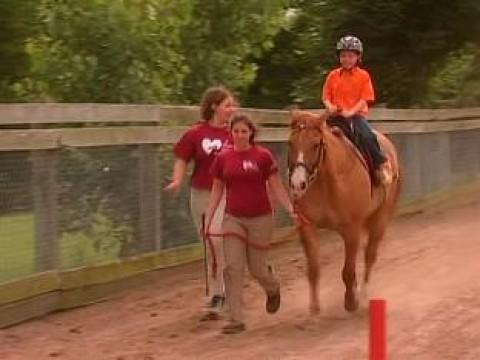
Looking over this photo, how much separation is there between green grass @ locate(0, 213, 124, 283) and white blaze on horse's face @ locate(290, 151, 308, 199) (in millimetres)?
2462

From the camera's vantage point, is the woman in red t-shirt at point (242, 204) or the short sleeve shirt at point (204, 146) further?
the short sleeve shirt at point (204, 146)

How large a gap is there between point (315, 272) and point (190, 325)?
1213 mm

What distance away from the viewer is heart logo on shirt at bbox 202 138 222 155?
9.91 meters

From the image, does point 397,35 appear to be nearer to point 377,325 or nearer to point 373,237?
point 373,237

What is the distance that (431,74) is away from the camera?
24.4 meters

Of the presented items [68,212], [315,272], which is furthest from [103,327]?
[315,272]

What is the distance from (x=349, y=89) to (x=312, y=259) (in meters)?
1.92

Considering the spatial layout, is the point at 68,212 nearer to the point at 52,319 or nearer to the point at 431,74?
the point at 52,319

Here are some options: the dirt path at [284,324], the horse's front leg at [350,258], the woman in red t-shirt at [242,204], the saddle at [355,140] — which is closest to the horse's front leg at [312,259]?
the dirt path at [284,324]

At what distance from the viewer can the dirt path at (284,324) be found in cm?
859

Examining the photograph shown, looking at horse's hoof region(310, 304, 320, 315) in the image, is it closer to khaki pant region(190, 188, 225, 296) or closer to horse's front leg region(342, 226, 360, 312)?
horse's front leg region(342, 226, 360, 312)

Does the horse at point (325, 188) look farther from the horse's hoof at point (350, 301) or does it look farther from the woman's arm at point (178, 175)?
the woman's arm at point (178, 175)

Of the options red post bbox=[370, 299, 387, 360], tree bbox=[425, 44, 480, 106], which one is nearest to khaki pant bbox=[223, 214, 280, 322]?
red post bbox=[370, 299, 387, 360]

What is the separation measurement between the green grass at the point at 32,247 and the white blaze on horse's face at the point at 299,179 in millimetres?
2462
